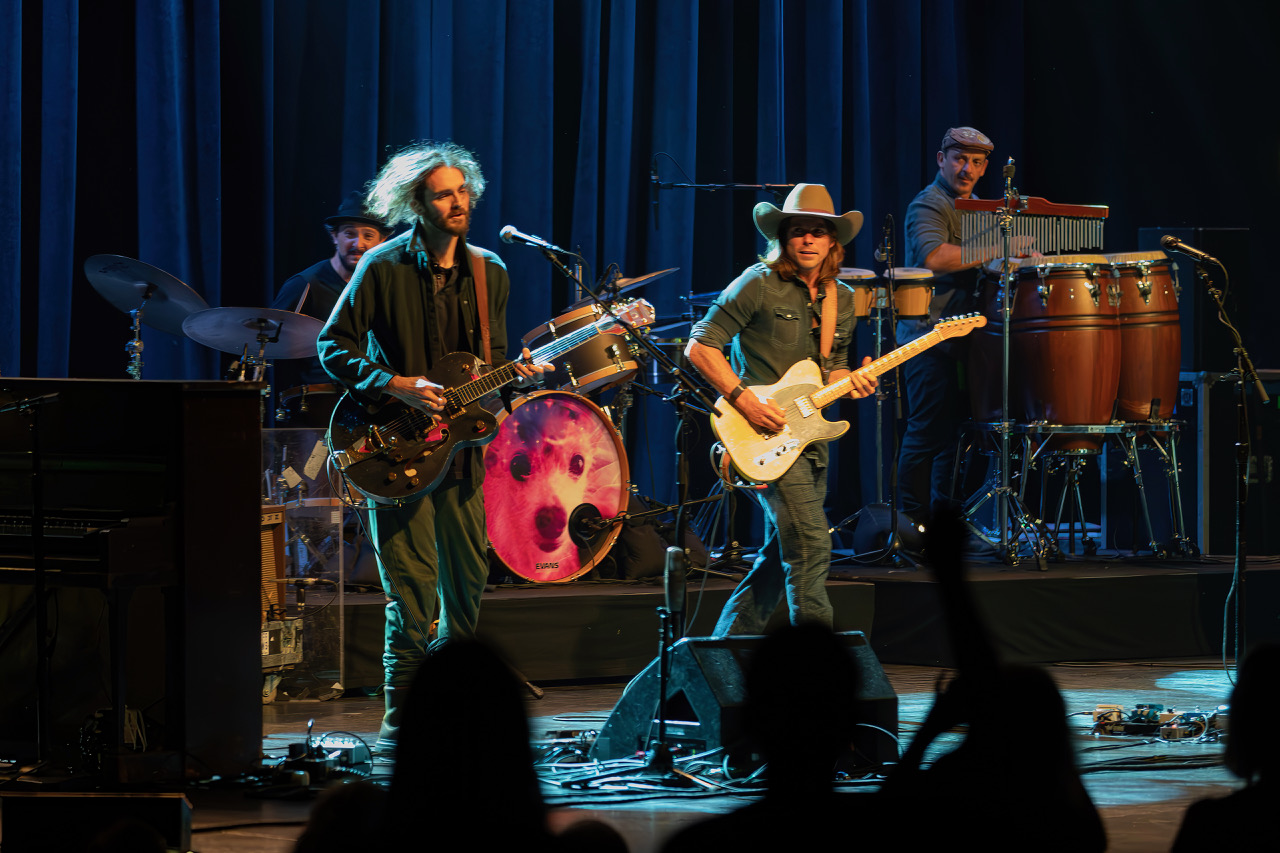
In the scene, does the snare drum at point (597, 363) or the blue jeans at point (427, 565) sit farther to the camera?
the snare drum at point (597, 363)

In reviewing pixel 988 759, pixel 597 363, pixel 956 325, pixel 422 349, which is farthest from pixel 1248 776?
pixel 597 363

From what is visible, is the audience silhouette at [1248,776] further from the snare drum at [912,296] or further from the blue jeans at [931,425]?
the blue jeans at [931,425]

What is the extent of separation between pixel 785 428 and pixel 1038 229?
2.96 meters

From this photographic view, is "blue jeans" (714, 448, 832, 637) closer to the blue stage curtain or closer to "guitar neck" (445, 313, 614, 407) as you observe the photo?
"guitar neck" (445, 313, 614, 407)

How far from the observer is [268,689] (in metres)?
6.72

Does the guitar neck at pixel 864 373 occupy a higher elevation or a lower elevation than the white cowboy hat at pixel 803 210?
lower

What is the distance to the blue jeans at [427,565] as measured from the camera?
5.23 meters

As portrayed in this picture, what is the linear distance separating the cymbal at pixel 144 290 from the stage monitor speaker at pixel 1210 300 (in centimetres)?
556

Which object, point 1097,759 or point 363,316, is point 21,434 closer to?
point 363,316

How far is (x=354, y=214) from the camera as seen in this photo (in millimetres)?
8016

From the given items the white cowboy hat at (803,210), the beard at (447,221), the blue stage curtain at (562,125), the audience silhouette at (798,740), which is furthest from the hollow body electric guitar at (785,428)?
the audience silhouette at (798,740)

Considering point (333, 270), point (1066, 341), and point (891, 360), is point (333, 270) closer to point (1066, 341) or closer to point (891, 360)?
point (891, 360)

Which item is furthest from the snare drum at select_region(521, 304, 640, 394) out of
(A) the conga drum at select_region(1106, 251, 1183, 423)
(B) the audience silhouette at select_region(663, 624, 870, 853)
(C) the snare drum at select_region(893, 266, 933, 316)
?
(B) the audience silhouette at select_region(663, 624, 870, 853)

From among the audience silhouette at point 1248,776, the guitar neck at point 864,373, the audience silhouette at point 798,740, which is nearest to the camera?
the audience silhouette at point 798,740
